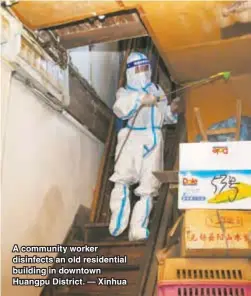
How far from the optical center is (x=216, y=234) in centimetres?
204

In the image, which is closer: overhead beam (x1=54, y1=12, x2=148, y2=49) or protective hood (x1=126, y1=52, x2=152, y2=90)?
overhead beam (x1=54, y1=12, x2=148, y2=49)

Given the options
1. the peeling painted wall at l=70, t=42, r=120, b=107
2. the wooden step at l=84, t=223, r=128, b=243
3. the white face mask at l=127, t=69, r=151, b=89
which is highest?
the peeling painted wall at l=70, t=42, r=120, b=107

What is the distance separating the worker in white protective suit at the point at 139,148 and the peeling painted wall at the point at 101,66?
1.42 ft

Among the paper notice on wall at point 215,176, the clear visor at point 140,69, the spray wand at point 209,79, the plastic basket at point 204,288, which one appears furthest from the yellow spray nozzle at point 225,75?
the plastic basket at point 204,288

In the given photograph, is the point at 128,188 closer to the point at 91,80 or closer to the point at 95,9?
the point at 91,80

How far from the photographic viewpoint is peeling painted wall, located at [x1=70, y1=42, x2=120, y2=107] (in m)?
3.51

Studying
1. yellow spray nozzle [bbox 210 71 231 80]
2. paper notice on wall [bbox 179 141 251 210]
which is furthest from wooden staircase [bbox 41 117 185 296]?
yellow spray nozzle [bbox 210 71 231 80]

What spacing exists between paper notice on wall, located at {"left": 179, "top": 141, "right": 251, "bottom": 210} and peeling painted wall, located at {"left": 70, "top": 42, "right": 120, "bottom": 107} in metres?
1.52

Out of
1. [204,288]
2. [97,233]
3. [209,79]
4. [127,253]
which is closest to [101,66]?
[209,79]

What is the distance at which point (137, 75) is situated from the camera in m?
3.30

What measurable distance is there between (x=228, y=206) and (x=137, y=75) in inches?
60.0

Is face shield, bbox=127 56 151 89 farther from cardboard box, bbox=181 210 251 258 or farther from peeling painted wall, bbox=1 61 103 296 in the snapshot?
cardboard box, bbox=181 210 251 258

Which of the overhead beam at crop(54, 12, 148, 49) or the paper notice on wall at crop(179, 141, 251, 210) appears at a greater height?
the overhead beam at crop(54, 12, 148, 49)

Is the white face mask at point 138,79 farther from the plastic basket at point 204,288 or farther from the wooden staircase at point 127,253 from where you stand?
the plastic basket at point 204,288
